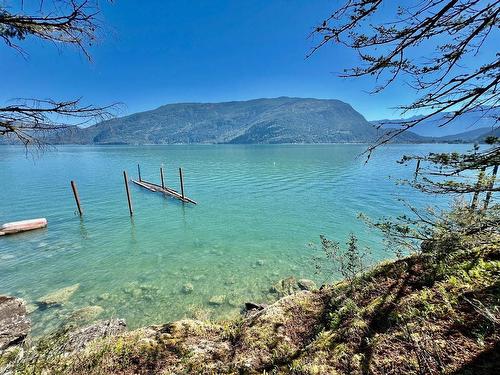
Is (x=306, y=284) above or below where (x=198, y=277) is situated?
above

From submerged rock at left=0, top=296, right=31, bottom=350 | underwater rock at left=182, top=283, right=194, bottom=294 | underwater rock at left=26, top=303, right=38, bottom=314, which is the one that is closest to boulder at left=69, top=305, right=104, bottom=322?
submerged rock at left=0, top=296, right=31, bottom=350

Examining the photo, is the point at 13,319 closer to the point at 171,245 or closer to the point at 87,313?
the point at 87,313

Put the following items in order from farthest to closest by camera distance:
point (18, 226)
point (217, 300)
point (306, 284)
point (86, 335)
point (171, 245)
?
point (18, 226) → point (171, 245) → point (306, 284) → point (217, 300) → point (86, 335)

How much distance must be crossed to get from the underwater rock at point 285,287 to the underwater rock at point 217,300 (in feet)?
6.10

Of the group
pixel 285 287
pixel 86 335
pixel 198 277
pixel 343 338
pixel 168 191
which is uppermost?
pixel 343 338

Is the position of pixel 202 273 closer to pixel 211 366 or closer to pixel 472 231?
pixel 211 366

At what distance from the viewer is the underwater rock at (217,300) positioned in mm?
8578

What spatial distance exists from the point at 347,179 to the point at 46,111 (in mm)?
31661

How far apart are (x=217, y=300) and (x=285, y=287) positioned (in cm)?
263

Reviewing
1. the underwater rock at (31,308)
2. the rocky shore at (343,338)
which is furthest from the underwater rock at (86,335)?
the underwater rock at (31,308)

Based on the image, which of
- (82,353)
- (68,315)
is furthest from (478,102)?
(68,315)

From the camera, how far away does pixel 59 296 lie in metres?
9.14

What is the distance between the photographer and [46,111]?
3.13 m

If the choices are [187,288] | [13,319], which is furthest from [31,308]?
[187,288]
